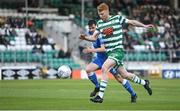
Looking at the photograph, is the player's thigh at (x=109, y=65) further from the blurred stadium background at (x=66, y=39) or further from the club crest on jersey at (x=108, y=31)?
the blurred stadium background at (x=66, y=39)

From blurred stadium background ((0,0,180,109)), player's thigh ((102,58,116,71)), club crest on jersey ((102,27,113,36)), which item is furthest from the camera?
blurred stadium background ((0,0,180,109))

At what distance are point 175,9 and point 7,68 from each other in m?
18.0

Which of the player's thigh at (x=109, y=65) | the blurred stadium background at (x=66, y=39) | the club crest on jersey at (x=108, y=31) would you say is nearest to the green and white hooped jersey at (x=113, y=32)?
the club crest on jersey at (x=108, y=31)

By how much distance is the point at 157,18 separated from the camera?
50.1 meters

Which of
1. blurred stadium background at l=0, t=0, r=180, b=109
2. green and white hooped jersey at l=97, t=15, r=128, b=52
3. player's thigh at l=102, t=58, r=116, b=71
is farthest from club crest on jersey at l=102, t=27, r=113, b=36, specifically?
blurred stadium background at l=0, t=0, r=180, b=109

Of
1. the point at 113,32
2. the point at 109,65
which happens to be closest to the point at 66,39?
the point at 113,32

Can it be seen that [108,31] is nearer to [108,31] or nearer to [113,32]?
[108,31]

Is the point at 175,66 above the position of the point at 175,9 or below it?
below

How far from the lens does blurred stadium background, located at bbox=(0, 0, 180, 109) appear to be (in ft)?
136

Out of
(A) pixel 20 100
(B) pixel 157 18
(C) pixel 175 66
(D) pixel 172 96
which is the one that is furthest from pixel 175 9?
(A) pixel 20 100

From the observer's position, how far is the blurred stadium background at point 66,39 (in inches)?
1633

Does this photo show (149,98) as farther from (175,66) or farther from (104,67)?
(175,66)

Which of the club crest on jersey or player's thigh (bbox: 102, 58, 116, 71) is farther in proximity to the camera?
the club crest on jersey

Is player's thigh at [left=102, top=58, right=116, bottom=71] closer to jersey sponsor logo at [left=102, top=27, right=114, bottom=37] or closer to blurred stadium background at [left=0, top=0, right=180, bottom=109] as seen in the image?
jersey sponsor logo at [left=102, top=27, right=114, bottom=37]
